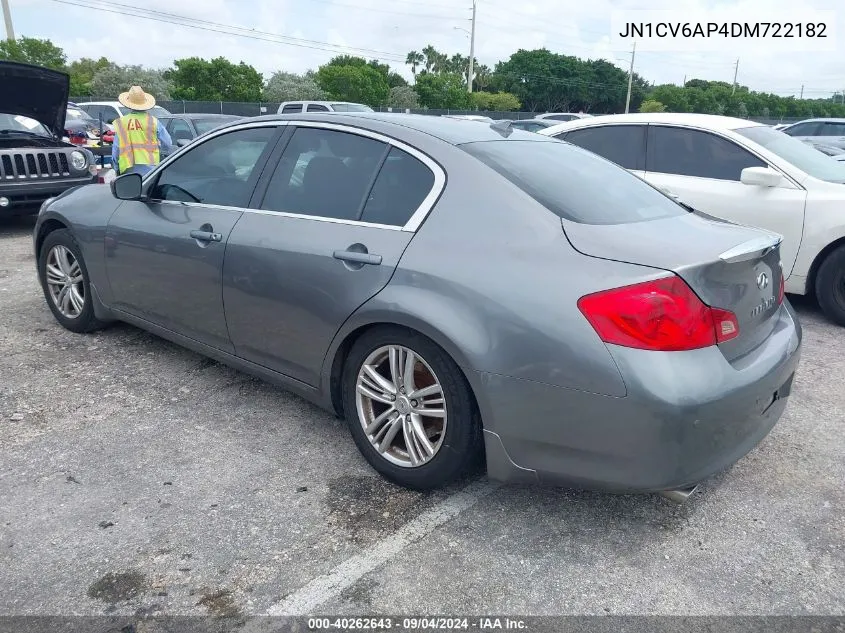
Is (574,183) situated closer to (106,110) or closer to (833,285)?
(833,285)

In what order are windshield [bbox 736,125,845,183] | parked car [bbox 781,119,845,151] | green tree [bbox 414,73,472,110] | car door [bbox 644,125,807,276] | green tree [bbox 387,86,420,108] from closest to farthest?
car door [bbox 644,125,807,276] → windshield [bbox 736,125,845,183] → parked car [bbox 781,119,845,151] → green tree [bbox 414,73,472,110] → green tree [bbox 387,86,420,108]

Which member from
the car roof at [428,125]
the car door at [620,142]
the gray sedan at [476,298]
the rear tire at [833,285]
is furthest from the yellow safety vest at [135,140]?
the rear tire at [833,285]

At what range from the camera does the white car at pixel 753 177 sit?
18.4 feet

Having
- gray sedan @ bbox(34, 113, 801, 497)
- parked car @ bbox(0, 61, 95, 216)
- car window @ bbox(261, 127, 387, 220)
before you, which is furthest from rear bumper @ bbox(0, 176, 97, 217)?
car window @ bbox(261, 127, 387, 220)

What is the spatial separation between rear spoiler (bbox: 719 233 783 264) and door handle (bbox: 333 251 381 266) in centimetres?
136

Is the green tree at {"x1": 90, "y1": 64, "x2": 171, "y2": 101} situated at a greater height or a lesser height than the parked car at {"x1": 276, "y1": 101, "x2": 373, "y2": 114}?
greater

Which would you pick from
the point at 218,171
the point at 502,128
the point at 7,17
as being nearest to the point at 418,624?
the point at 502,128

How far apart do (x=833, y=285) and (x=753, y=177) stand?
1.05 meters

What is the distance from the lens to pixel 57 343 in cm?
486

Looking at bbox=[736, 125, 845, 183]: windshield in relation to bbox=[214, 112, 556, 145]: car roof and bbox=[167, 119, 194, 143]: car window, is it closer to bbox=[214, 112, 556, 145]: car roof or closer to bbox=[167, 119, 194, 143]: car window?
bbox=[214, 112, 556, 145]: car roof

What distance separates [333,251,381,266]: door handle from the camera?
3.03 meters

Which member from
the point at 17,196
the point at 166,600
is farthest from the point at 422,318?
the point at 17,196

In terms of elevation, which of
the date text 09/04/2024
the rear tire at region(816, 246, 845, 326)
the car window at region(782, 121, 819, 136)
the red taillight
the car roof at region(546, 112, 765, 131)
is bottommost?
the date text 09/04/2024

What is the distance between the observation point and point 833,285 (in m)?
5.59
